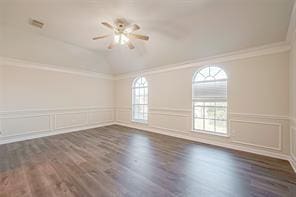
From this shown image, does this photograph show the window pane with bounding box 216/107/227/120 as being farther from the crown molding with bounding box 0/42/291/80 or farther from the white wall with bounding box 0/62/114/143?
the white wall with bounding box 0/62/114/143

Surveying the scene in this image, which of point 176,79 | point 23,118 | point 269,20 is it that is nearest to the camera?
point 269,20

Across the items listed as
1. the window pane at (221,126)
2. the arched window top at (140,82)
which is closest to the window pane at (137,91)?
the arched window top at (140,82)

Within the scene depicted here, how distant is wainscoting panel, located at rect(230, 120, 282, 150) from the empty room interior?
0.07 feet

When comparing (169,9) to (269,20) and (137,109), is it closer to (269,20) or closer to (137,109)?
(269,20)

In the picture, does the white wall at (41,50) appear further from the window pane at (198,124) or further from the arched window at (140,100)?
the window pane at (198,124)

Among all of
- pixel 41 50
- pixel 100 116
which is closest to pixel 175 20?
pixel 41 50

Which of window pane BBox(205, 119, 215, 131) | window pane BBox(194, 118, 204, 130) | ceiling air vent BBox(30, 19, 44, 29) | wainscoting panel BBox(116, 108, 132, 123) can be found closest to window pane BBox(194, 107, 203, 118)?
window pane BBox(194, 118, 204, 130)

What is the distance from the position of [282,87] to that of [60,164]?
4823mm

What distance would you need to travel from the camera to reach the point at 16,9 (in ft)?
Answer: 10.2

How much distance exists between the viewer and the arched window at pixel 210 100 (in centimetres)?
411

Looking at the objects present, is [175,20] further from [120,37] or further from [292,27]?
[292,27]

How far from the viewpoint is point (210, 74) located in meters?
4.38

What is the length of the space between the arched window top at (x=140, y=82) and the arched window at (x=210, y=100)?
2.29 meters

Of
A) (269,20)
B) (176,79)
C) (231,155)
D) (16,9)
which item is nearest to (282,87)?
(269,20)
